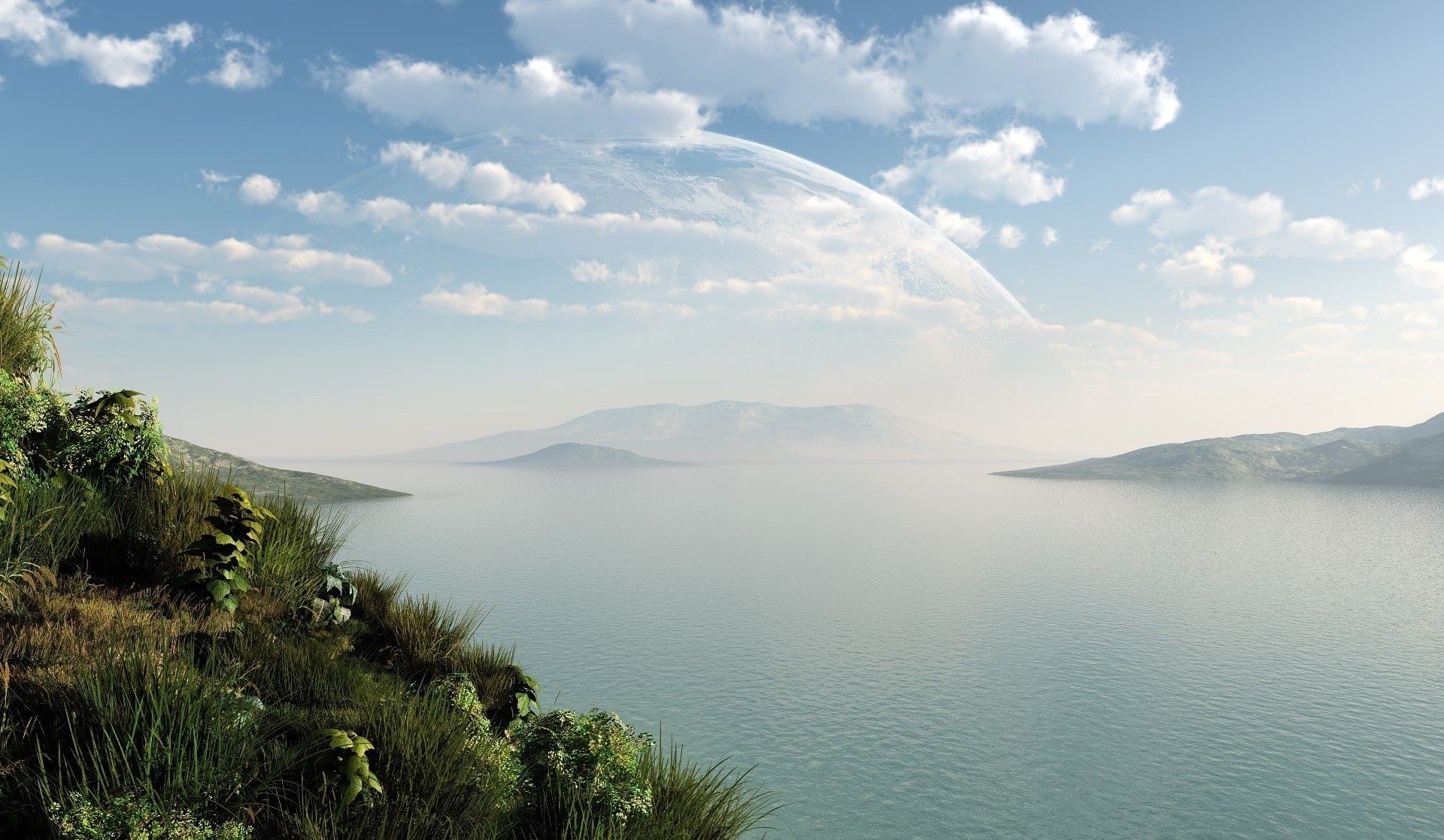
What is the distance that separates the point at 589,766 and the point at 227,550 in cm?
671

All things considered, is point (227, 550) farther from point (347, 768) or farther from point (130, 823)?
point (130, 823)

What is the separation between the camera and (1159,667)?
3359 centimetres

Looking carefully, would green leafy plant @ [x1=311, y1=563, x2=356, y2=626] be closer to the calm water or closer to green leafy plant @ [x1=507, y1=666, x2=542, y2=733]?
green leafy plant @ [x1=507, y1=666, x2=542, y2=733]

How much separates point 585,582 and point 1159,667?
122 feet

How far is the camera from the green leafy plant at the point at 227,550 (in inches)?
418

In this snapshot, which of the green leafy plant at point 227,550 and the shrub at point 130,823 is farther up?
the green leafy plant at point 227,550

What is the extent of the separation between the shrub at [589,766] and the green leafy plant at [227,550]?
5311 mm

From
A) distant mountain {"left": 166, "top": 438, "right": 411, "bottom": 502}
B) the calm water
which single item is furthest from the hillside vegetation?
distant mountain {"left": 166, "top": 438, "right": 411, "bottom": 502}

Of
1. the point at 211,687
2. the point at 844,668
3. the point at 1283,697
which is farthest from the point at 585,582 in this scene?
the point at 211,687

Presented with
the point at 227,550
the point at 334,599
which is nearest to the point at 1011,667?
the point at 334,599

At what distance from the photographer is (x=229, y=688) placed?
24.9ft

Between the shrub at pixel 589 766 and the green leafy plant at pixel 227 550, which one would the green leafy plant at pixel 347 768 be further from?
the green leafy plant at pixel 227 550

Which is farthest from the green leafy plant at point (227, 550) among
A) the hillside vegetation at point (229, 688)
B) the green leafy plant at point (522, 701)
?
the green leafy plant at point (522, 701)

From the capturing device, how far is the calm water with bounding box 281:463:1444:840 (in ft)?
66.8
